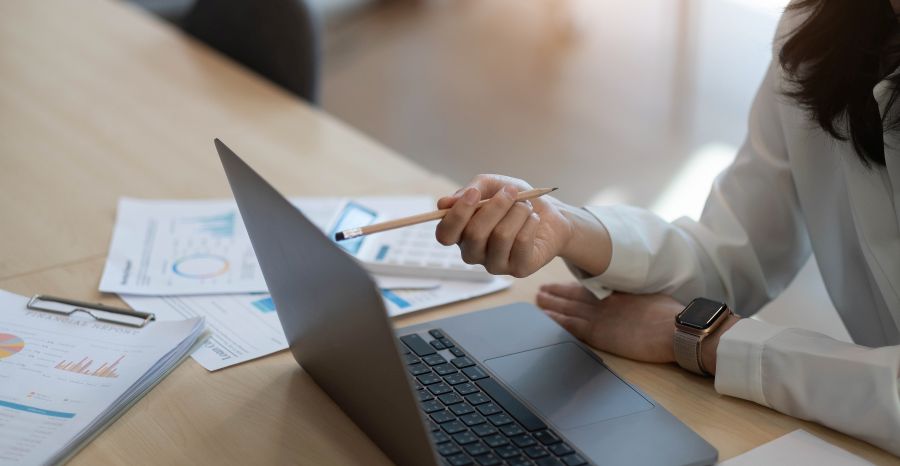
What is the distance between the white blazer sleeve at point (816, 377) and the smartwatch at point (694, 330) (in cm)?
2

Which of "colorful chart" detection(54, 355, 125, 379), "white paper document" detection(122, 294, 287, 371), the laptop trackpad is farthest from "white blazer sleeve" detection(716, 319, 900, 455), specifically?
"colorful chart" detection(54, 355, 125, 379)

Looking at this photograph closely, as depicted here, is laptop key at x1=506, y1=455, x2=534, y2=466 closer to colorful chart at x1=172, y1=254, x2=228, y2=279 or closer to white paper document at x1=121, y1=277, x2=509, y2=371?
white paper document at x1=121, y1=277, x2=509, y2=371

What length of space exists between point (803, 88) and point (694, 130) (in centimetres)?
229

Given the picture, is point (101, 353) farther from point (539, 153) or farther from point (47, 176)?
point (539, 153)

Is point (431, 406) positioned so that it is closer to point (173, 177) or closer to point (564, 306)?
point (564, 306)

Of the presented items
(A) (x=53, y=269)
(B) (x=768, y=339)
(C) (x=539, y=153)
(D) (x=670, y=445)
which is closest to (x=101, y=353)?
(A) (x=53, y=269)

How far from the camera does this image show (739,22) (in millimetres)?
3996

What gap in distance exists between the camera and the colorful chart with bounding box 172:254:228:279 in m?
1.24

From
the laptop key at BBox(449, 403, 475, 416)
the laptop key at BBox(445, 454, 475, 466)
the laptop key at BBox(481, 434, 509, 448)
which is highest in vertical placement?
the laptop key at BBox(449, 403, 475, 416)

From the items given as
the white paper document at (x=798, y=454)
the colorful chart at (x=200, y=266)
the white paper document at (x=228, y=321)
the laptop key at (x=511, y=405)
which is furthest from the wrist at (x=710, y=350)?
the colorful chart at (x=200, y=266)

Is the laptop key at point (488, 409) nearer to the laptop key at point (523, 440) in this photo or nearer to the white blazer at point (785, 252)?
the laptop key at point (523, 440)

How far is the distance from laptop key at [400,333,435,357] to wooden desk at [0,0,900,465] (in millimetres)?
92

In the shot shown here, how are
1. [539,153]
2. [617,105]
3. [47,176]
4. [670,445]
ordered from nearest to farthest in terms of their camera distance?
[670,445]
[47,176]
[539,153]
[617,105]

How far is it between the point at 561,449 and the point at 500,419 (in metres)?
0.07
